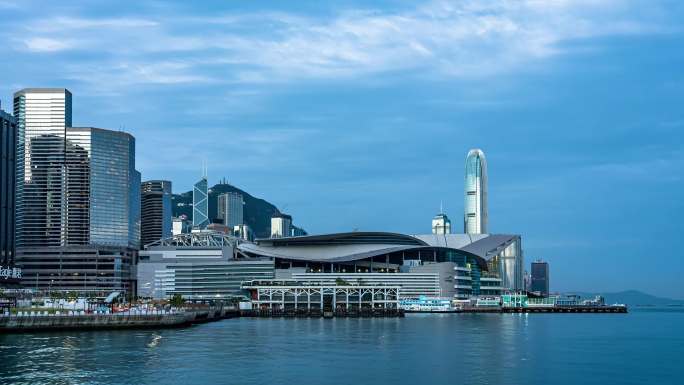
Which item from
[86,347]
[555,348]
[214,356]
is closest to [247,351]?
[214,356]

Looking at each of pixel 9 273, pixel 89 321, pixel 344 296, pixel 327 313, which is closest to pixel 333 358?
pixel 89 321

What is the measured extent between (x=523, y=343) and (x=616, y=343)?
44.5 ft

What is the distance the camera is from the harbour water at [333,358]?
6788cm

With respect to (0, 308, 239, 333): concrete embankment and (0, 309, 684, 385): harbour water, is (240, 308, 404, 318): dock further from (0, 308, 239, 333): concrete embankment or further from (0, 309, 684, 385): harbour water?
(0, 309, 684, 385): harbour water

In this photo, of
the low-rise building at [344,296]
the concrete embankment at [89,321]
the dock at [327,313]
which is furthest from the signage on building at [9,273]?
the concrete embankment at [89,321]

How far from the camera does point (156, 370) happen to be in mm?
71000

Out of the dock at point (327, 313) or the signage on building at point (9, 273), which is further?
the dock at point (327, 313)

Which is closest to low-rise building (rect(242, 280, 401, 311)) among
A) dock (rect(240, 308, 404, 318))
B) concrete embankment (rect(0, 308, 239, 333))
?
dock (rect(240, 308, 404, 318))

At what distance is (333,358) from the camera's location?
81.2 metres

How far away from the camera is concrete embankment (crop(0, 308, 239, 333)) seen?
11544 centimetres

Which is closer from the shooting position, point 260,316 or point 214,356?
point 214,356

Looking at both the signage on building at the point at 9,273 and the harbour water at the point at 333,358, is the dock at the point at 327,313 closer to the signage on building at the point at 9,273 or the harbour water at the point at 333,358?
the signage on building at the point at 9,273

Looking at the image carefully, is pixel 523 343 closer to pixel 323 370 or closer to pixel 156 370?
pixel 323 370

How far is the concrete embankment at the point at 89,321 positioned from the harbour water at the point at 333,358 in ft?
16.7
